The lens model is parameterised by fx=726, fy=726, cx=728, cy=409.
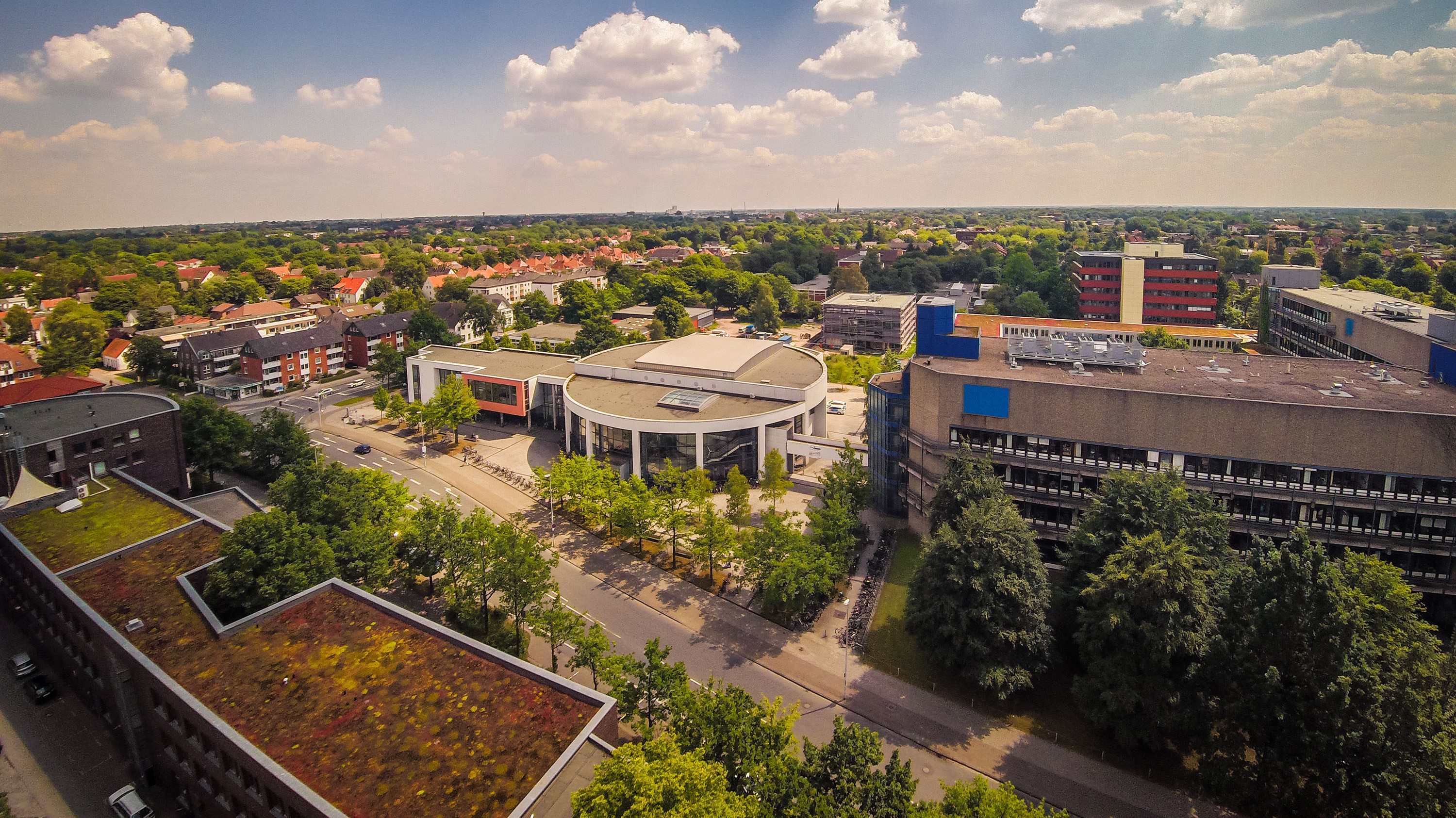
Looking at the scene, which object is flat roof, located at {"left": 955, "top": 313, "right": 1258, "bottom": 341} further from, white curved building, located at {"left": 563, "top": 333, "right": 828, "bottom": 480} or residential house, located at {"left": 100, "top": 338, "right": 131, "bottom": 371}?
residential house, located at {"left": 100, "top": 338, "right": 131, "bottom": 371}

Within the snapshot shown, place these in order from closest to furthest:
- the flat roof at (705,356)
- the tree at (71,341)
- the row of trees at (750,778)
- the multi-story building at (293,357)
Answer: the row of trees at (750,778) → the flat roof at (705,356) → the multi-story building at (293,357) → the tree at (71,341)

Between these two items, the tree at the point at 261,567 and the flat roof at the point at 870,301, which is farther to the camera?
the flat roof at the point at 870,301

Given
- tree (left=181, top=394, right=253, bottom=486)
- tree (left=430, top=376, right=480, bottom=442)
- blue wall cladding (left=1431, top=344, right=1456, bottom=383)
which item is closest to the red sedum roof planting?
tree (left=181, top=394, right=253, bottom=486)

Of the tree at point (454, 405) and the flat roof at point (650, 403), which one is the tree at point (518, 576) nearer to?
the flat roof at point (650, 403)

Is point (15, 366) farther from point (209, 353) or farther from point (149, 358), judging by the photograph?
point (209, 353)

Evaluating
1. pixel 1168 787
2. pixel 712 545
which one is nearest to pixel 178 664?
pixel 712 545

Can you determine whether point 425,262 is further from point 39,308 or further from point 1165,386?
point 1165,386

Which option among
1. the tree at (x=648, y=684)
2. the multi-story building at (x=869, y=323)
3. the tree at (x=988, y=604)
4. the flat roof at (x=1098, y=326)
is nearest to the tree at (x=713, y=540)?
the tree at (x=988, y=604)
